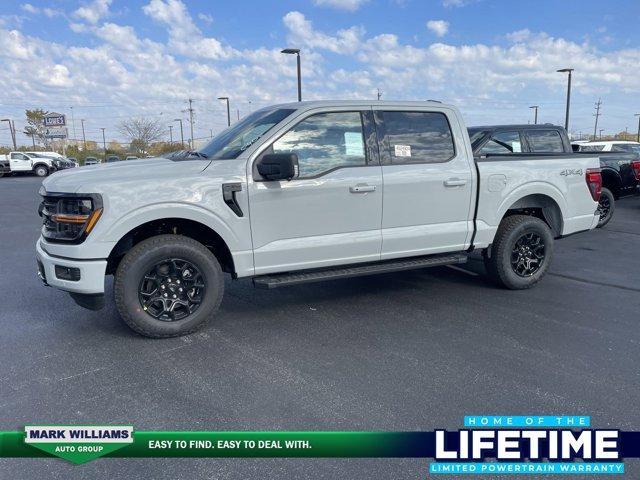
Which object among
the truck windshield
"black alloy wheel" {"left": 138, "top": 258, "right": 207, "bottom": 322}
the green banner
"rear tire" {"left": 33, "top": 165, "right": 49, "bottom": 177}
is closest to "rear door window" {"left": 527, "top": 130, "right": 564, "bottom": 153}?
the truck windshield

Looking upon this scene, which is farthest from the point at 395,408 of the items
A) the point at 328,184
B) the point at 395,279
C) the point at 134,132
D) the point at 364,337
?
the point at 134,132

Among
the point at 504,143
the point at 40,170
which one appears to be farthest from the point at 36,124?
the point at 504,143

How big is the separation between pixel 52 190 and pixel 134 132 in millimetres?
72872

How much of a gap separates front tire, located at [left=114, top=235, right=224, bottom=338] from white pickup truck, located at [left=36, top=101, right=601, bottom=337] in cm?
1

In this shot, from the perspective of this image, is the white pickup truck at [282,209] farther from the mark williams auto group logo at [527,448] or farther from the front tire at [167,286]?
the mark williams auto group logo at [527,448]

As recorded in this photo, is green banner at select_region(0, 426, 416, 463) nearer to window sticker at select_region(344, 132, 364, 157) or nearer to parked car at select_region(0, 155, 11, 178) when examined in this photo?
Answer: window sticker at select_region(344, 132, 364, 157)

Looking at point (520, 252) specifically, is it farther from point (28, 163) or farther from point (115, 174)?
point (28, 163)

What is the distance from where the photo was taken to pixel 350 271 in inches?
177

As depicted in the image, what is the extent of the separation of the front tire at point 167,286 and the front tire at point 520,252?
3043mm

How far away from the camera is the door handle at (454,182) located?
15.8ft

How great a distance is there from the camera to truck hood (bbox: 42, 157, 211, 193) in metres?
3.73

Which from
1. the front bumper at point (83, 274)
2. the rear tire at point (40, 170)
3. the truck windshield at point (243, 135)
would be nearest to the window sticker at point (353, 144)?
the truck windshield at point (243, 135)

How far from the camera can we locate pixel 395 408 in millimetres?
3041

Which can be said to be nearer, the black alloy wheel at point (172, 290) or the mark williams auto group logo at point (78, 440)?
the mark williams auto group logo at point (78, 440)
